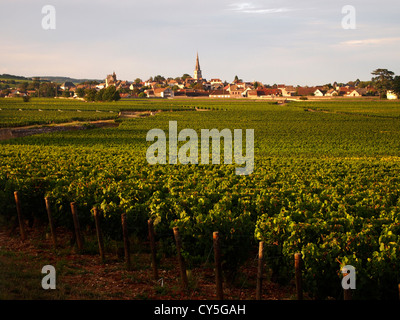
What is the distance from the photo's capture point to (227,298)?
29.4 feet

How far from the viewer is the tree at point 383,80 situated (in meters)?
149

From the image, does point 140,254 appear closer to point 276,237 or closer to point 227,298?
point 227,298

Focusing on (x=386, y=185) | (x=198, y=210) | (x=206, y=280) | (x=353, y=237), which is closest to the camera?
(x=353, y=237)

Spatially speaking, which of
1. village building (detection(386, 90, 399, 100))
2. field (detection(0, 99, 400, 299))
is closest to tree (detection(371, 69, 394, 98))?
village building (detection(386, 90, 399, 100))

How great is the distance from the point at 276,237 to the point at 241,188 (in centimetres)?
439

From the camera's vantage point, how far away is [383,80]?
150 meters

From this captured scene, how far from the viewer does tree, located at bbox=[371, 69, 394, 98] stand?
14879 centimetres

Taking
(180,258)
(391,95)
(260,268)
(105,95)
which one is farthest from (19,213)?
(391,95)

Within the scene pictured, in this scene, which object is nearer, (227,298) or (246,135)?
(227,298)

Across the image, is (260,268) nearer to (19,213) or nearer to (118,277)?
(118,277)

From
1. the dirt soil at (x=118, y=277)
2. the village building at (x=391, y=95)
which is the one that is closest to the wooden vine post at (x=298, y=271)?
the dirt soil at (x=118, y=277)

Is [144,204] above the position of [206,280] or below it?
above

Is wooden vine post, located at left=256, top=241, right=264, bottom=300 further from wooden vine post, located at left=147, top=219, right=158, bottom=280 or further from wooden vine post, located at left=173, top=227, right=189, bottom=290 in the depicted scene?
wooden vine post, located at left=147, top=219, right=158, bottom=280

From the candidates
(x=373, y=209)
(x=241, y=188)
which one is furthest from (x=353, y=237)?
(x=241, y=188)
